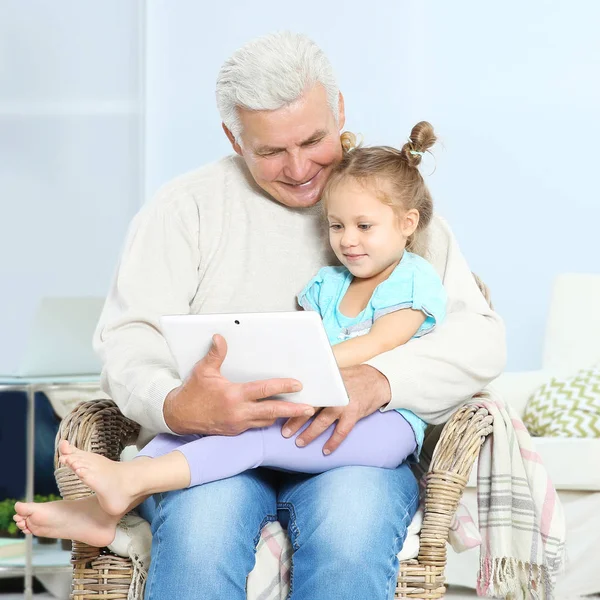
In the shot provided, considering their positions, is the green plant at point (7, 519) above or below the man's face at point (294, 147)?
below

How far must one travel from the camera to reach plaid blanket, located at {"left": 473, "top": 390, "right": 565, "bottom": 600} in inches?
65.6

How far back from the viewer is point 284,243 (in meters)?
1.88

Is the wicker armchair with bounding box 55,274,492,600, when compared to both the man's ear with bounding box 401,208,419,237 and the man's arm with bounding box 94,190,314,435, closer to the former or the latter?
the man's arm with bounding box 94,190,314,435

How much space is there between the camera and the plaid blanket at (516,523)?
1.67 m

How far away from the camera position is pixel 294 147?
1.79 m

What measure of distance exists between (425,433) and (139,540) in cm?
56

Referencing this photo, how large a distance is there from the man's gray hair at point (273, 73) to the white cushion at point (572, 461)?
1.24 m

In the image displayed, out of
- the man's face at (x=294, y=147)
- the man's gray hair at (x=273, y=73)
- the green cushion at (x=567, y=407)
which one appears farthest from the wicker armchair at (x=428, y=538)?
the green cushion at (x=567, y=407)

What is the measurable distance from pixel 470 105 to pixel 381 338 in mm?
2245

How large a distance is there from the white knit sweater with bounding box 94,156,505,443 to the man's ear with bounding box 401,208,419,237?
0.09m

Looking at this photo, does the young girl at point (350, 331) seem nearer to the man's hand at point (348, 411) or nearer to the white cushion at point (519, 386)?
the man's hand at point (348, 411)

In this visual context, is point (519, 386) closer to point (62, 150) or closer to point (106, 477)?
point (62, 150)

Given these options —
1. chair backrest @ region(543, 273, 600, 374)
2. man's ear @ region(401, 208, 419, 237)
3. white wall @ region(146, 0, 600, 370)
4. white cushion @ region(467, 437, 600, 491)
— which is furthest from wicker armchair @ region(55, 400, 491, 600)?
white wall @ region(146, 0, 600, 370)

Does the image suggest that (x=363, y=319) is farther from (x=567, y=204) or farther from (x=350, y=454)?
(x=567, y=204)
